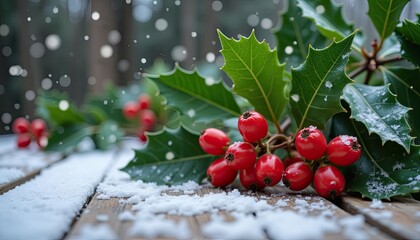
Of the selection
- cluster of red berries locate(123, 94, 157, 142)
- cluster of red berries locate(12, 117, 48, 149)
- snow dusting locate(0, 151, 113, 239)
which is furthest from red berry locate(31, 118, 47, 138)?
snow dusting locate(0, 151, 113, 239)

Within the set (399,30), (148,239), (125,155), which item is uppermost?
(399,30)

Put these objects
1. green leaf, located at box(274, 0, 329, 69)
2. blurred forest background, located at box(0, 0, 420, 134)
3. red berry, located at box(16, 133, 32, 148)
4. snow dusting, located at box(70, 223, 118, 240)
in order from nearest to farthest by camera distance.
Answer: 1. snow dusting, located at box(70, 223, 118, 240)
2. green leaf, located at box(274, 0, 329, 69)
3. red berry, located at box(16, 133, 32, 148)
4. blurred forest background, located at box(0, 0, 420, 134)

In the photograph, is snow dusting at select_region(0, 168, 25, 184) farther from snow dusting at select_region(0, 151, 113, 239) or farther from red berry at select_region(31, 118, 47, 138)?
red berry at select_region(31, 118, 47, 138)

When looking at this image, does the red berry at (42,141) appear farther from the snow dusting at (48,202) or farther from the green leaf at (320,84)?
the green leaf at (320,84)

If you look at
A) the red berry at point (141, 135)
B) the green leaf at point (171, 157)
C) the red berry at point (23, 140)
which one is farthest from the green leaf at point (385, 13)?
the red berry at point (23, 140)

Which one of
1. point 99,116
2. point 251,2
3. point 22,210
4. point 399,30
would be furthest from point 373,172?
point 251,2

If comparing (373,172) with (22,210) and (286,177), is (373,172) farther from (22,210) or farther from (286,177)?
(22,210)

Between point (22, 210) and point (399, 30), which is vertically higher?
point (399, 30)
